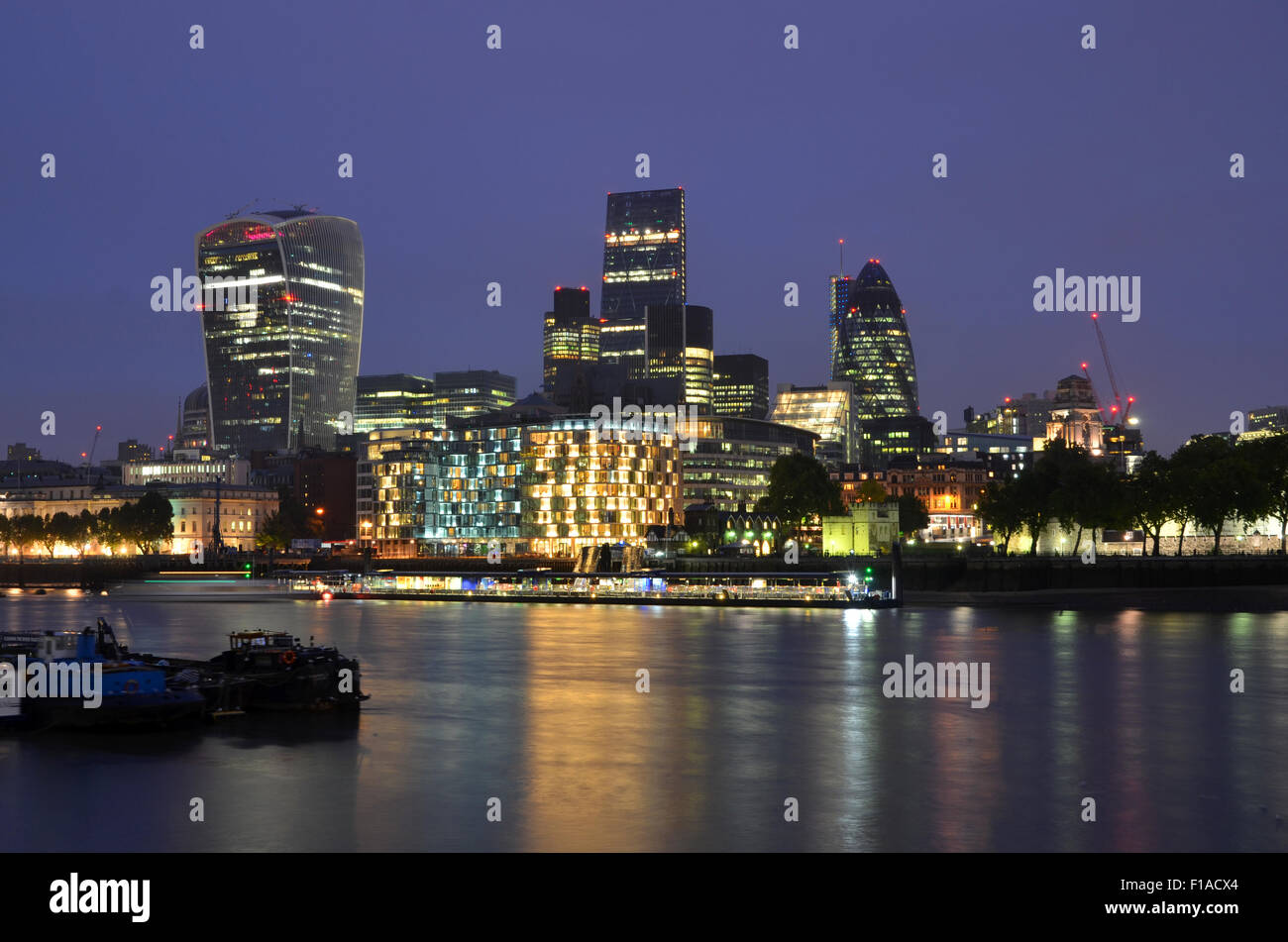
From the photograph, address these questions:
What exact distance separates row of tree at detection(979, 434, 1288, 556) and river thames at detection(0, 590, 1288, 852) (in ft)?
224

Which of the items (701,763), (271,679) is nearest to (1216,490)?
(701,763)

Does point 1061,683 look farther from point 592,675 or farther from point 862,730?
point 592,675

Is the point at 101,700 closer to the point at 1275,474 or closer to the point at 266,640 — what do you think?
the point at 266,640

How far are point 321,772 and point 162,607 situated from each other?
371 ft

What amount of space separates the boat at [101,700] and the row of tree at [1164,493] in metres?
123

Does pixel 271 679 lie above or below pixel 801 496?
below

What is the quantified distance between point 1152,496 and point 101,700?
5136 inches

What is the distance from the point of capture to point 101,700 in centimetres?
4566

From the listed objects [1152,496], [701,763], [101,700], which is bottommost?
[701,763]

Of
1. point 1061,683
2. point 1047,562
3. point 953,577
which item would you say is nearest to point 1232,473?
point 1047,562

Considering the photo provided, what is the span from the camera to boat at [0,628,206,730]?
45.8m

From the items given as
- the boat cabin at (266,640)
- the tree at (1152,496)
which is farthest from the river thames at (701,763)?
the tree at (1152,496)

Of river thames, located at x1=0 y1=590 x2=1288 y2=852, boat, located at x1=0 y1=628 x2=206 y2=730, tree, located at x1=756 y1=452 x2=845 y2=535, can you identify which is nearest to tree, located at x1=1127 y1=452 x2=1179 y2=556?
tree, located at x1=756 y1=452 x2=845 y2=535

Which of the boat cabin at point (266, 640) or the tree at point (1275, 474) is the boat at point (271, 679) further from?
the tree at point (1275, 474)
